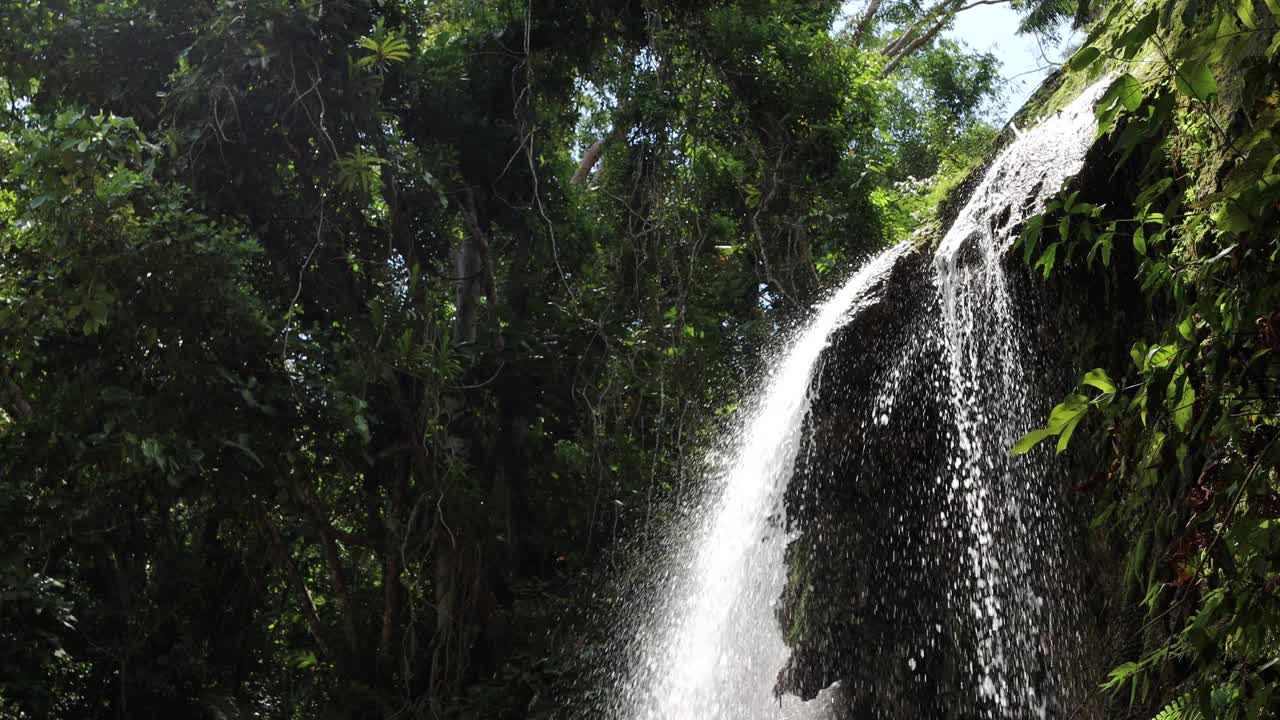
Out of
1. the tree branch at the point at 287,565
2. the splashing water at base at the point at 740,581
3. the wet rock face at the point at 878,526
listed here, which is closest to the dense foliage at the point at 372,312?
the tree branch at the point at 287,565

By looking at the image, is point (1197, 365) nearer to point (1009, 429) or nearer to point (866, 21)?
point (1009, 429)

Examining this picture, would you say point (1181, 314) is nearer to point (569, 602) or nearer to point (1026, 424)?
point (1026, 424)

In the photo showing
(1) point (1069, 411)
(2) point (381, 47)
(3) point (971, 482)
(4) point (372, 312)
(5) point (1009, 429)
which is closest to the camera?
(1) point (1069, 411)

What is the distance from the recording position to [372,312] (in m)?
7.08

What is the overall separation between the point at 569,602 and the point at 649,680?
1.56 meters

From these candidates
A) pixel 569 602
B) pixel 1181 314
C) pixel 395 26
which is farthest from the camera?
pixel 395 26

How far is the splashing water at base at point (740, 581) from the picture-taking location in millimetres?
4797

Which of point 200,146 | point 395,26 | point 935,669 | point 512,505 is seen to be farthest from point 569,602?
point 395,26

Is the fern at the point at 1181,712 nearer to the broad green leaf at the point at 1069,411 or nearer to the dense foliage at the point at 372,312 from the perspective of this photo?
the broad green leaf at the point at 1069,411

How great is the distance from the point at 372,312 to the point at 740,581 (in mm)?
3280

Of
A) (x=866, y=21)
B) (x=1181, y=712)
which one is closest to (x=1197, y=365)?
(x=1181, y=712)

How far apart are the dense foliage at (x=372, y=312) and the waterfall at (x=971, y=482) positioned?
2318mm

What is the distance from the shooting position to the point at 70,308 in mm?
5723

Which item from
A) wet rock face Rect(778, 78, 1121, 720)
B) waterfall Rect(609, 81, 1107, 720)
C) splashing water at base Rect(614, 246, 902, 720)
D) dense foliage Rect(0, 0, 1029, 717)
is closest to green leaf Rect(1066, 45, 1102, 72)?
waterfall Rect(609, 81, 1107, 720)
